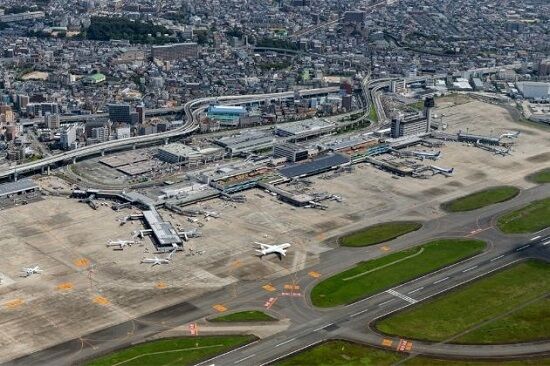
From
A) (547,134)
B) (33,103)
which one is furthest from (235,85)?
(547,134)

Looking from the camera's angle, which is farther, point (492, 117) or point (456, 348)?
point (492, 117)

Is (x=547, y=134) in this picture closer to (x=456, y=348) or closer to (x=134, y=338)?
(x=456, y=348)

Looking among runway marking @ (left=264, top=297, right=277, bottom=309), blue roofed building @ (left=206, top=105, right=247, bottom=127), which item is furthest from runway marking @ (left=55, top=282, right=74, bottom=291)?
blue roofed building @ (left=206, top=105, right=247, bottom=127)

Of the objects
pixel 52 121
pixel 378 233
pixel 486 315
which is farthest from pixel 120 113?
pixel 486 315

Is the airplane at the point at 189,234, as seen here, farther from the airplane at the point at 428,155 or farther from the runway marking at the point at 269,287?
the airplane at the point at 428,155

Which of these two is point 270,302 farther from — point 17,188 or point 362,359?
point 17,188

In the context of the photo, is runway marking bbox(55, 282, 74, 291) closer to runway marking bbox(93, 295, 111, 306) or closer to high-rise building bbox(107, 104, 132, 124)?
runway marking bbox(93, 295, 111, 306)
